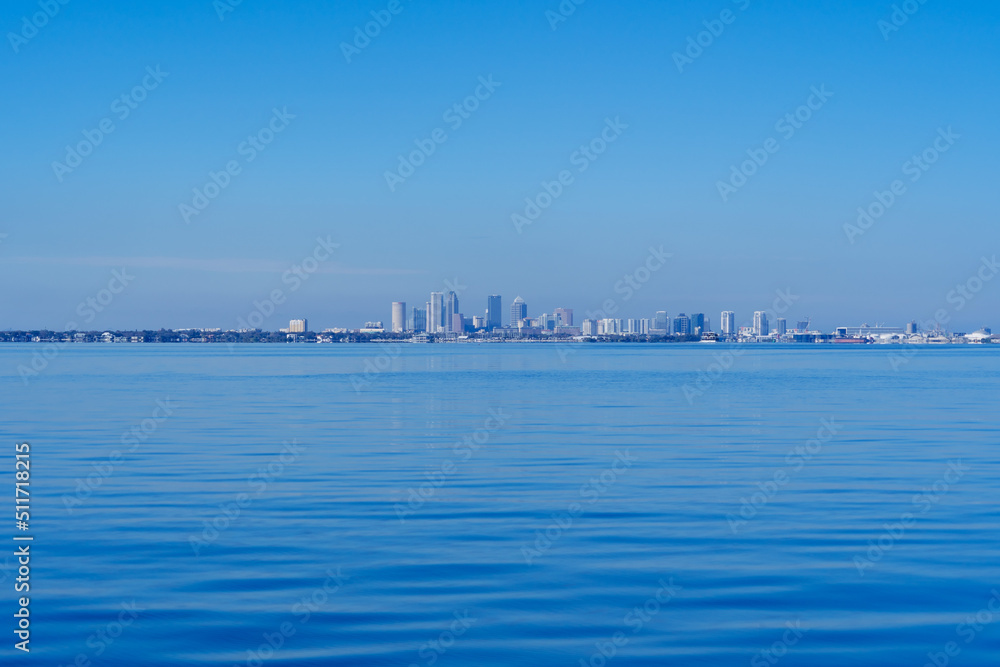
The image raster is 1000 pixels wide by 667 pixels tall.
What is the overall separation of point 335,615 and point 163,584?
2.17 meters

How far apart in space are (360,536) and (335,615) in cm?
334

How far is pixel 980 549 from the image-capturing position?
11695 millimetres

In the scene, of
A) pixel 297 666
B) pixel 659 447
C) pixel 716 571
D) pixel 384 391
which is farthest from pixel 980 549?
pixel 384 391

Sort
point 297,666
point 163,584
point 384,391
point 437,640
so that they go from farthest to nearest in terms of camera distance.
Result: point 384,391, point 163,584, point 437,640, point 297,666

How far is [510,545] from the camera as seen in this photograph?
39.2ft

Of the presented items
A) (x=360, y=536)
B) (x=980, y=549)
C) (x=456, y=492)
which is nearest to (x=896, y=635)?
(x=980, y=549)

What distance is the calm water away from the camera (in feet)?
27.9

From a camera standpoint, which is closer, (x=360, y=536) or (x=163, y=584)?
(x=163, y=584)

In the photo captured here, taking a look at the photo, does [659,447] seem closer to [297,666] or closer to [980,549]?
[980,549]

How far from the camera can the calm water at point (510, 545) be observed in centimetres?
850

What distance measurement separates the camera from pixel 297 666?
26.1 feet

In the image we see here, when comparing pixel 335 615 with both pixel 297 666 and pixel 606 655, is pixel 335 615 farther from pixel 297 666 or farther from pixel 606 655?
pixel 606 655

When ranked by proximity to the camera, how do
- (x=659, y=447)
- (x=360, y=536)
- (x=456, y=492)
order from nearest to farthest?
(x=360, y=536), (x=456, y=492), (x=659, y=447)

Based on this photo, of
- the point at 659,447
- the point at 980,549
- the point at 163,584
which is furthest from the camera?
Result: the point at 659,447
